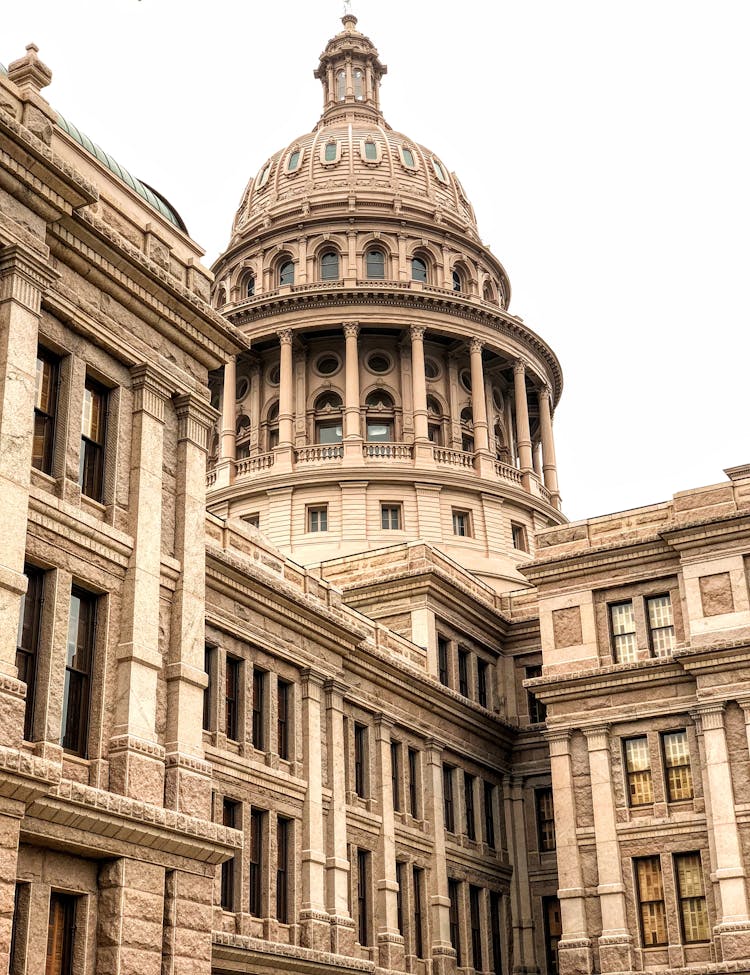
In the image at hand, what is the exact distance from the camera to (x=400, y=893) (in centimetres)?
4278

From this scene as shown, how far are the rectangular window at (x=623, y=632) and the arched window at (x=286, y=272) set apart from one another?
1532 inches

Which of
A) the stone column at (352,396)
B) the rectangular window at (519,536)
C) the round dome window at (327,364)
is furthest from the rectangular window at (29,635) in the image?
the round dome window at (327,364)

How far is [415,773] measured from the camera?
4581 centimetres

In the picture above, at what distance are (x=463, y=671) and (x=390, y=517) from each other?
18367 millimetres

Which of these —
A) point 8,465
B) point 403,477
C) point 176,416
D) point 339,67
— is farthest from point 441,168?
point 8,465

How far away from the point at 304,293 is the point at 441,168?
19464 millimetres

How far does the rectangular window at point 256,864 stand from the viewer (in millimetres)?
34719

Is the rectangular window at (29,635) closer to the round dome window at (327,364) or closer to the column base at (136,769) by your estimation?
the column base at (136,769)

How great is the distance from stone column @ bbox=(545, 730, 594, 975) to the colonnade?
27042 mm

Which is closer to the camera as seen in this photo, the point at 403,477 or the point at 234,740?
the point at 234,740

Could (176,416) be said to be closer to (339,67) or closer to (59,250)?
(59,250)

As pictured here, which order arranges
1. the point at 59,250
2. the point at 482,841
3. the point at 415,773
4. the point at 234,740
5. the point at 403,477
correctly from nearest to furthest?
the point at 59,250, the point at 234,740, the point at 415,773, the point at 482,841, the point at 403,477

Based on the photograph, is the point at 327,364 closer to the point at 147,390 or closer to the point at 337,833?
the point at 337,833

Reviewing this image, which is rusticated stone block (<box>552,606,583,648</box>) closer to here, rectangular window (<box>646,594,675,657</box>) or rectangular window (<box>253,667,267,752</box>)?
rectangular window (<box>646,594,675,657</box>)
